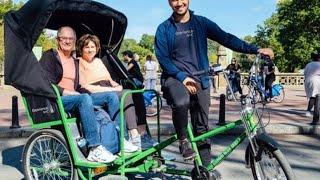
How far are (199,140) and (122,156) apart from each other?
0.78 metres

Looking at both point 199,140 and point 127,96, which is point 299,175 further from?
point 127,96

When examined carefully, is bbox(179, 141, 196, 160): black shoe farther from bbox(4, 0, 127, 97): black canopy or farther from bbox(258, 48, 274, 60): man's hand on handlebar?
bbox(4, 0, 127, 97): black canopy

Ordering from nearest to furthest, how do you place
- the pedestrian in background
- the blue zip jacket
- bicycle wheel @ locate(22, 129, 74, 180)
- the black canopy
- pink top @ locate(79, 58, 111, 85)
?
the blue zip jacket < the black canopy < bicycle wheel @ locate(22, 129, 74, 180) < pink top @ locate(79, 58, 111, 85) < the pedestrian in background

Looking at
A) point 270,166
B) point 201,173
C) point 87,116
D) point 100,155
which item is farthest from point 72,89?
point 270,166

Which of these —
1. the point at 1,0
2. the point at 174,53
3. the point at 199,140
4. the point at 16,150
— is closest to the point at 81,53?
the point at 174,53

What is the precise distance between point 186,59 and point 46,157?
72.8 inches

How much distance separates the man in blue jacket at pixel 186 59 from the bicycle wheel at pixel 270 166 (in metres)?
0.61

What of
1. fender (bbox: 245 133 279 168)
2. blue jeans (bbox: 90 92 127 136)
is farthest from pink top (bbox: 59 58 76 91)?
fender (bbox: 245 133 279 168)

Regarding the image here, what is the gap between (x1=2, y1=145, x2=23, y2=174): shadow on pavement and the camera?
682cm

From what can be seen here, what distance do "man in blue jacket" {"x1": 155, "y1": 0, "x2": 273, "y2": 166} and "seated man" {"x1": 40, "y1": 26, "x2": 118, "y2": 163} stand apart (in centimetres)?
80

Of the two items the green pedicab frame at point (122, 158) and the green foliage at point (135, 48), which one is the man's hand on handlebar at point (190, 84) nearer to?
the green pedicab frame at point (122, 158)

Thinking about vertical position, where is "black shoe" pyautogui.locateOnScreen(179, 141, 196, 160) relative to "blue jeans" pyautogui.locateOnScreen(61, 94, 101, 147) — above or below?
below

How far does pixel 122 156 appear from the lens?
484 cm

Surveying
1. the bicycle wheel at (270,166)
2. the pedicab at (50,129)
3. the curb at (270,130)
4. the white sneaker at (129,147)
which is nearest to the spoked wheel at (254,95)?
the pedicab at (50,129)
